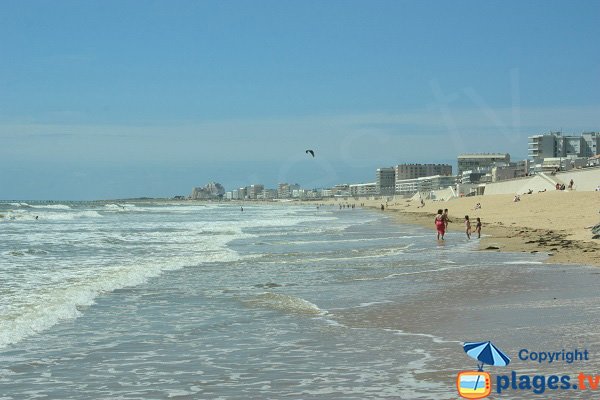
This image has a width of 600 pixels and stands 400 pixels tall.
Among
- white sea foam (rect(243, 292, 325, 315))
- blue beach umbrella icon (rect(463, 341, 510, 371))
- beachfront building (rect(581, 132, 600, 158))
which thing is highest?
beachfront building (rect(581, 132, 600, 158))

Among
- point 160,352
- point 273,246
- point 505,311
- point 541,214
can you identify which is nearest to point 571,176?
point 541,214

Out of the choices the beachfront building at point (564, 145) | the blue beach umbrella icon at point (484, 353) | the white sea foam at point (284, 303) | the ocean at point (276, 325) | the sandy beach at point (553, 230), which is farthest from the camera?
the beachfront building at point (564, 145)

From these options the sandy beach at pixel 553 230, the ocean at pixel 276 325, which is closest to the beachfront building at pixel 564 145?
the sandy beach at pixel 553 230

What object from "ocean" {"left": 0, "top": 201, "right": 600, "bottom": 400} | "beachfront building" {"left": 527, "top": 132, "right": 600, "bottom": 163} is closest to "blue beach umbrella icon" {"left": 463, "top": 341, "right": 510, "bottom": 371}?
"ocean" {"left": 0, "top": 201, "right": 600, "bottom": 400}

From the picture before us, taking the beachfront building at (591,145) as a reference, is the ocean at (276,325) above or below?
below

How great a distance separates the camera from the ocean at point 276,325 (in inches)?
251

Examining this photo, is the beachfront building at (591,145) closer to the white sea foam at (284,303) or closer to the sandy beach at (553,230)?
the sandy beach at (553,230)

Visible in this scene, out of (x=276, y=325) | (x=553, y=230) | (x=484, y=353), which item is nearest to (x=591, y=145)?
(x=553, y=230)

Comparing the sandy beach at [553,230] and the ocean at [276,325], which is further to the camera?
the sandy beach at [553,230]

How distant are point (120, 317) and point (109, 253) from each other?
43.1 feet

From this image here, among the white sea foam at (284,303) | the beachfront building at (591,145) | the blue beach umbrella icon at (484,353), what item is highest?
the beachfront building at (591,145)

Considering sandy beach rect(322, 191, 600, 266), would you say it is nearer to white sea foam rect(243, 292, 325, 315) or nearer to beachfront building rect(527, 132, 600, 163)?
white sea foam rect(243, 292, 325, 315)

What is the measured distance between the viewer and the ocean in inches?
251

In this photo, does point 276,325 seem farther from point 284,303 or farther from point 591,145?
point 591,145
